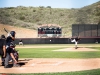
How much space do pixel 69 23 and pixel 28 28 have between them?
465 inches

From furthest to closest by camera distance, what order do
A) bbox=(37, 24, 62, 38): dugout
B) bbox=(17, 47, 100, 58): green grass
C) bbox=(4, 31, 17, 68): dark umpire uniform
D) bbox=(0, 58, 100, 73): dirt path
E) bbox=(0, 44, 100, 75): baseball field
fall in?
bbox=(37, 24, 62, 38): dugout, bbox=(17, 47, 100, 58): green grass, bbox=(4, 31, 17, 68): dark umpire uniform, bbox=(0, 58, 100, 73): dirt path, bbox=(0, 44, 100, 75): baseball field

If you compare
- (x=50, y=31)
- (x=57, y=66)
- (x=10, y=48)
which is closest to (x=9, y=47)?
(x=10, y=48)

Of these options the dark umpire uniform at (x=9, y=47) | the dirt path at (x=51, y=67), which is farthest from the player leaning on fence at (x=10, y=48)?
the dirt path at (x=51, y=67)

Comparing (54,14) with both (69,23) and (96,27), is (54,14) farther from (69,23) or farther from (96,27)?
(96,27)

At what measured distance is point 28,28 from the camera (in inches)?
2724

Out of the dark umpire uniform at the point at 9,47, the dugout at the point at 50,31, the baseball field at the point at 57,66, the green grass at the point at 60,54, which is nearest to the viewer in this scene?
the baseball field at the point at 57,66

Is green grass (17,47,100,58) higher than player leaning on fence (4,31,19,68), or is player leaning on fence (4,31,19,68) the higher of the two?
player leaning on fence (4,31,19,68)

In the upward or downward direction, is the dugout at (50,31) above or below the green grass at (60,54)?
above

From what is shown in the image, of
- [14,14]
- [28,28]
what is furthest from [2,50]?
[14,14]

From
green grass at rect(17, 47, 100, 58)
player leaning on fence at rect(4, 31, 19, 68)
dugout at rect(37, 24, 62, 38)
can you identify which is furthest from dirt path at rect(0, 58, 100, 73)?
dugout at rect(37, 24, 62, 38)

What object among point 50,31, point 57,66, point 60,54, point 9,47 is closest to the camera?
point 9,47

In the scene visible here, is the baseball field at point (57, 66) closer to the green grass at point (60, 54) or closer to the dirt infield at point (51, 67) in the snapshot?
the dirt infield at point (51, 67)

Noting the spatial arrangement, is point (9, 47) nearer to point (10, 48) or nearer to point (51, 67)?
point (10, 48)

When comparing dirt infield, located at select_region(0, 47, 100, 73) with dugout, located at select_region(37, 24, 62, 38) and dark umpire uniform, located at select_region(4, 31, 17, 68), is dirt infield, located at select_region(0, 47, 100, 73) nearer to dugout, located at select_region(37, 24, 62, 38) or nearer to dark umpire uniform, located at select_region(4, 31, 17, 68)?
dark umpire uniform, located at select_region(4, 31, 17, 68)
